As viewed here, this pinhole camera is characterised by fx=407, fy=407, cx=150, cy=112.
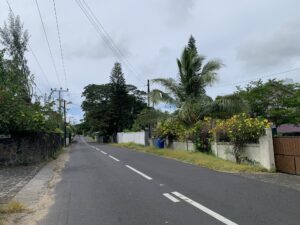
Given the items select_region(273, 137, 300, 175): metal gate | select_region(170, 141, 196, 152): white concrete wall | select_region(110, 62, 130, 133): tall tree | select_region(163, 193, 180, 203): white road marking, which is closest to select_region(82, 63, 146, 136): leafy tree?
select_region(110, 62, 130, 133): tall tree

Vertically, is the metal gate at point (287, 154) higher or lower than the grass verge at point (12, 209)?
higher

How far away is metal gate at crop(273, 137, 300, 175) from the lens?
1529 centimetres

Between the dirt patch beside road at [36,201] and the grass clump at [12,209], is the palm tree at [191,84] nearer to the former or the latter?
the dirt patch beside road at [36,201]

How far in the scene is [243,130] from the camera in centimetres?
1852

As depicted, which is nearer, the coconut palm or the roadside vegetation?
the roadside vegetation

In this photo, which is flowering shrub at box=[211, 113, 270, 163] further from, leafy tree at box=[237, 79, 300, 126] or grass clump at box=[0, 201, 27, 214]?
leafy tree at box=[237, 79, 300, 126]

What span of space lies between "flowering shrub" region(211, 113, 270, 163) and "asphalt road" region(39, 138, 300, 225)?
4.24 m

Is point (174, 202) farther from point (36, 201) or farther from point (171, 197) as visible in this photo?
point (36, 201)

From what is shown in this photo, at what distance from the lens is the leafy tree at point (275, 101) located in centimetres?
3778

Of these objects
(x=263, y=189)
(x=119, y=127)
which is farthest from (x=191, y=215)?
(x=119, y=127)

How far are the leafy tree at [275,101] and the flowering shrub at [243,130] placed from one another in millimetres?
19130

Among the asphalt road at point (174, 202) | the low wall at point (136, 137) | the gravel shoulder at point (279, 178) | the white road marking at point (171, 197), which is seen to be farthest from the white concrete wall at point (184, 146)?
the white road marking at point (171, 197)

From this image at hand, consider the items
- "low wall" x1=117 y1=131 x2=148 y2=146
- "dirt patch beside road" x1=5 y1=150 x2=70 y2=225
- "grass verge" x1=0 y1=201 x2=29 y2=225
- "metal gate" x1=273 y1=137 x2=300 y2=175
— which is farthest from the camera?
"low wall" x1=117 y1=131 x2=148 y2=146

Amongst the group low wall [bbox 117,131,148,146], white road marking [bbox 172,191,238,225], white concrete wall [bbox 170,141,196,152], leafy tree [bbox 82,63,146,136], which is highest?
leafy tree [bbox 82,63,146,136]
